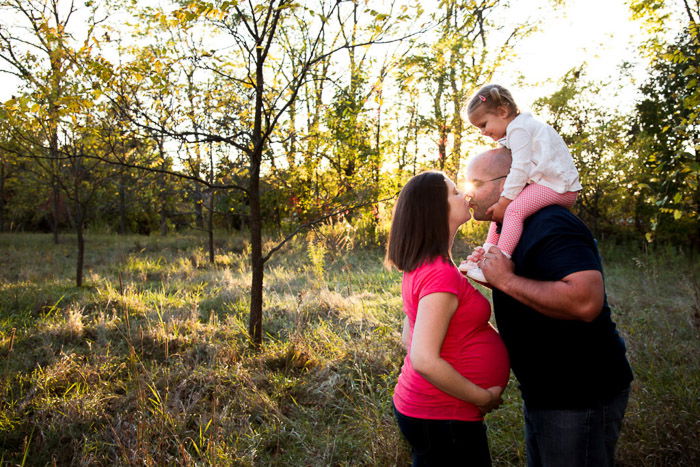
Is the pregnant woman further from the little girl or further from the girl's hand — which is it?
the little girl

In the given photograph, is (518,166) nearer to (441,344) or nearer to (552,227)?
(552,227)

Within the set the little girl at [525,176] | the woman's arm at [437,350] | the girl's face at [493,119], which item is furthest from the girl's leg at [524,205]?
the girl's face at [493,119]

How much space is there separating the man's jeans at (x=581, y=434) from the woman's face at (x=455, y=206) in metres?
0.73

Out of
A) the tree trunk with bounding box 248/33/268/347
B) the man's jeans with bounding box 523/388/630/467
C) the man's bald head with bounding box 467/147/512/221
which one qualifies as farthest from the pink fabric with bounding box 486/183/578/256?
the tree trunk with bounding box 248/33/268/347

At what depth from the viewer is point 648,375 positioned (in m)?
3.23

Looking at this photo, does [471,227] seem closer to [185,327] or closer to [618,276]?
[618,276]

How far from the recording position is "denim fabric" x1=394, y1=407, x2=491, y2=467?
5.10 ft

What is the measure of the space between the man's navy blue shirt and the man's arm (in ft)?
0.12

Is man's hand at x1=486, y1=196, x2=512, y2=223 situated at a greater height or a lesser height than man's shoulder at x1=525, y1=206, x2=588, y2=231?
greater

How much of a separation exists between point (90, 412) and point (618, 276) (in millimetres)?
8798

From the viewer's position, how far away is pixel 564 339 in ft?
4.78

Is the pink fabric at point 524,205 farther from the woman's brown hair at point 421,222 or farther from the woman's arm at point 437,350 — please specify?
the woman's arm at point 437,350

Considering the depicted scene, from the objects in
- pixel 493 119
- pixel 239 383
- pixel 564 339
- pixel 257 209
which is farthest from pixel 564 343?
pixel 257 209

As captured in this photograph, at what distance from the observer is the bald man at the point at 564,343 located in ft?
4.51
